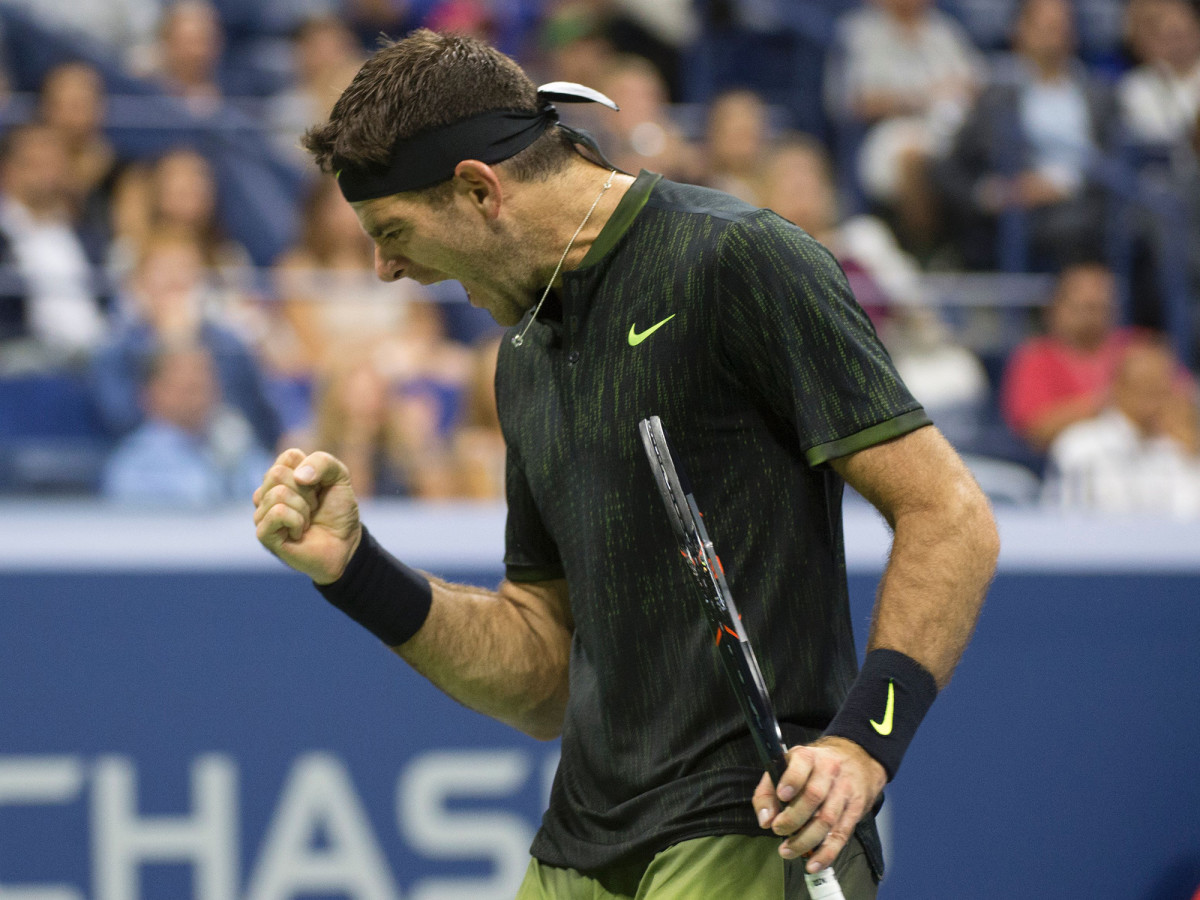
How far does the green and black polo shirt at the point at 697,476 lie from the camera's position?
174 cm

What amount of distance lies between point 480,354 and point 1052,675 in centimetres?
212

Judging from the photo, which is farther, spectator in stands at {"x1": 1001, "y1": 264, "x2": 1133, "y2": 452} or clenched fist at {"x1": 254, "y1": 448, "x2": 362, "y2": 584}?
spectator in stands at {"x1": 1001, "y1": 264, "x2": 1133, "y2": 452}

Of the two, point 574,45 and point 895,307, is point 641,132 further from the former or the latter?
point 895,307

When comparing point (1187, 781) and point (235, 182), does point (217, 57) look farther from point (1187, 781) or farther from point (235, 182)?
point (1187, 781)

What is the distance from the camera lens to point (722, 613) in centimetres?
169

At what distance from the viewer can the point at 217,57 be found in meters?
7.18

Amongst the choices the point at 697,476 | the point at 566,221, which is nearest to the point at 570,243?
the point at 566,221

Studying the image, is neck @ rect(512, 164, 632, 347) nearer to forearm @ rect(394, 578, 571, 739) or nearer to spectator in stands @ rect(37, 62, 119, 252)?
forearm @ rect(394, 578, 571, 739)

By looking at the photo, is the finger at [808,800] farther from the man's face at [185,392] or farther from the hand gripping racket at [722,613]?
the man's face at [185,392]

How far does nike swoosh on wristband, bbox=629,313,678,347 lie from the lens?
1833 millimetres

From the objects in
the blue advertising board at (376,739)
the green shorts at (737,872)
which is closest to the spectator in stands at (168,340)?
the blue advertising board at (376,739)

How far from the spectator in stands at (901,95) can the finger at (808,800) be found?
538 centimetres

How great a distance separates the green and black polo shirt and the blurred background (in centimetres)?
146

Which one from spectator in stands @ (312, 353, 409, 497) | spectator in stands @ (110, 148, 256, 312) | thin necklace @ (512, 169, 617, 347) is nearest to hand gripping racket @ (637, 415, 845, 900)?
thin necklace @ (512, 169, 617, 347)
